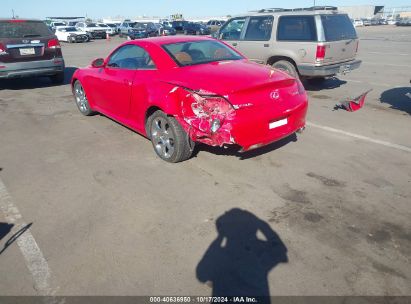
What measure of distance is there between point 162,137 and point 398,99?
635 cm

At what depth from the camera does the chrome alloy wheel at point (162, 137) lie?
452 cm

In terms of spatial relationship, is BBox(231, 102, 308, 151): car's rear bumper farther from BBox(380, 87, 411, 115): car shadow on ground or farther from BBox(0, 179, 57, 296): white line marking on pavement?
BBox(380, 87, 411, 115): car shadow on ground

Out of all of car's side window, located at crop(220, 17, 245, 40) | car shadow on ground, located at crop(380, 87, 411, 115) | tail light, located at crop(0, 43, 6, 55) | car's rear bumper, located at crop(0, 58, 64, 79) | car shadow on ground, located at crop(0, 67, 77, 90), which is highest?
car's side window, located at crop(220, 17, 245, 40)

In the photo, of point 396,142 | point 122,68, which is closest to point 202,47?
point 122,68

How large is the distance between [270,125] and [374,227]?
1602 millimetres

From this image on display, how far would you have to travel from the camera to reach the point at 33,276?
8.95ft

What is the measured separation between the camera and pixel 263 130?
4090 mm

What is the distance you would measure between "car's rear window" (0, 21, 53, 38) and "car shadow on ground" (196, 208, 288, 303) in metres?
8.37

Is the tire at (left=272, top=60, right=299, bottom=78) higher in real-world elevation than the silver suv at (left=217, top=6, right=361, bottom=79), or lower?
lower

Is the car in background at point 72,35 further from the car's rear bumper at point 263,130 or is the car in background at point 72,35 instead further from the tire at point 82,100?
the car's rear bumper at point 263,130

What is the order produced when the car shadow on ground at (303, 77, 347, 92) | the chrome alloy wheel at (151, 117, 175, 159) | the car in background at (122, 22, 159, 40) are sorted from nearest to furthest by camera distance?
1. the chrome alloy wheel at (151, 117, 175, 159)
2. the car shadow on ground at (303, 77, 347, 92)
3. the car in background at (122, 22, 159, 40)

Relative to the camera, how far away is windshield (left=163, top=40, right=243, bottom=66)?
4.75m

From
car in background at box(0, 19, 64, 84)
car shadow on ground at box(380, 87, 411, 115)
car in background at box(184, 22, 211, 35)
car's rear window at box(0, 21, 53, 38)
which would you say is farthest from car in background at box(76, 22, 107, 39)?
car shadow on ground at box(380, 87, 411, 115)

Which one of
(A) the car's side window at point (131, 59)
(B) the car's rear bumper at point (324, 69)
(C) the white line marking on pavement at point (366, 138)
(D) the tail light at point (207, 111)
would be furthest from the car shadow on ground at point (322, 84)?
(D) the tail light at point (207, 111)
